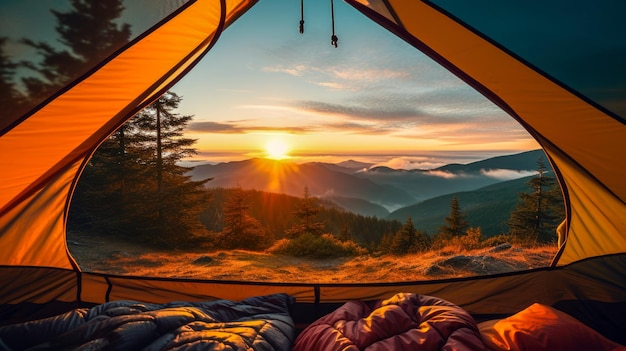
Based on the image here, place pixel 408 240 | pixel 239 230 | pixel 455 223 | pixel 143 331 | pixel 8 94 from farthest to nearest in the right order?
pixel 455 223 < pixel 239 230 < pixel 408 240 < pixel 8 94 < pixel 143 331

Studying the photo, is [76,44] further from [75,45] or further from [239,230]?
[239,230]

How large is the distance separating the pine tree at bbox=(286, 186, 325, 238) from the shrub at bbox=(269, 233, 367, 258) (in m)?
0.32

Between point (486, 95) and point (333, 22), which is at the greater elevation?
point (333, 22)

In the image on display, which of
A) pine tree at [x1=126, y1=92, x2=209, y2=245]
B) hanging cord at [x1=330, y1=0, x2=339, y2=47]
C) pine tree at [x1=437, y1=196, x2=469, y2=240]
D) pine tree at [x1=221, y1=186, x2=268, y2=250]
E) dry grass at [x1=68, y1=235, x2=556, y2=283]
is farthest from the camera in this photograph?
pine tree at [x1=437, y1=196, x2=469, y2=240]

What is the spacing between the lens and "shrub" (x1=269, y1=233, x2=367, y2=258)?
1005cm

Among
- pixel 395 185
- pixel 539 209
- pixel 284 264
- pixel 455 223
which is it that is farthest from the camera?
pixel 395 185

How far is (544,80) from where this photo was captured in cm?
190

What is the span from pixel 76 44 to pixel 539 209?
44.6 ft

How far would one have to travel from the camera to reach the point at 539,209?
39.9 ft

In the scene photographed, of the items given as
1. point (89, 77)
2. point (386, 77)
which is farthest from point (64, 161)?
point (386, 77)

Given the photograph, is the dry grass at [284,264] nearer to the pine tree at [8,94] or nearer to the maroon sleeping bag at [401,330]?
the maroon sleeping bag at [401,330]

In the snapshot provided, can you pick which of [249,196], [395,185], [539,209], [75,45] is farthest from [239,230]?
[395,185]

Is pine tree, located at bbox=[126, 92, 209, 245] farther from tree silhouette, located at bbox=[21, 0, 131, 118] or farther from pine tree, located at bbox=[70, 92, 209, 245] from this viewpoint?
tree silhouette, located at bbox=[21, 0, 131, 118]

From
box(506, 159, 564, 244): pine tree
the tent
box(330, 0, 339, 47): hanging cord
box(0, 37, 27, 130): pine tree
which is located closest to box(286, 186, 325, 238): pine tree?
box(506, 159, 564, 244): pine tree
